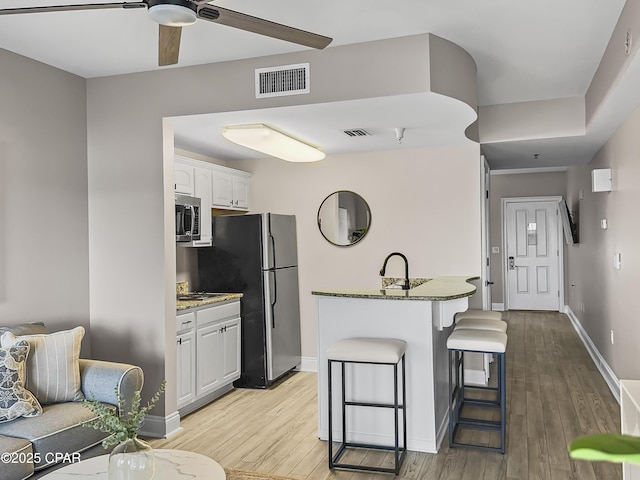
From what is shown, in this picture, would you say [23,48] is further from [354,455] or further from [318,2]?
[354,455]

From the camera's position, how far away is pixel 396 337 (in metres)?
3.58

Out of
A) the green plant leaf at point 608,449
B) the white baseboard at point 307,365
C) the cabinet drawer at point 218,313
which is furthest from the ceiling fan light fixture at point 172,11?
the white baseboard at point 307,365

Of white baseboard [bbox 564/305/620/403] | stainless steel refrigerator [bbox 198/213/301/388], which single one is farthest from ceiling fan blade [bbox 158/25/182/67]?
white baseboard [bbox 564/305/620/403]

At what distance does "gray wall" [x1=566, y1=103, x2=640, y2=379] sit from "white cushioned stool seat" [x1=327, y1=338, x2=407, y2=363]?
191 cm

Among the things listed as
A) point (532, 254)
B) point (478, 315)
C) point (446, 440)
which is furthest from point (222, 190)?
point (532, 254)

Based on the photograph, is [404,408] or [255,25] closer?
[255,25]

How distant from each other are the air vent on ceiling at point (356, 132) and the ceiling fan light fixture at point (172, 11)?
243cm

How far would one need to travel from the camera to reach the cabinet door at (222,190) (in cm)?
517

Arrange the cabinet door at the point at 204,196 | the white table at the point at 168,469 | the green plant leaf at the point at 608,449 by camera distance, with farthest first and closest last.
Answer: the cabinet door at the point at 204,196
the white table at the point at 168,469
the green plant leaf at the point at 608,449

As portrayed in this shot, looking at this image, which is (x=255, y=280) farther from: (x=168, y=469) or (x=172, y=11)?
(x=172, y=11)

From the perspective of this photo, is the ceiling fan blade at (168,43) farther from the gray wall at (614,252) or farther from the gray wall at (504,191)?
the gray wall at (504,191)

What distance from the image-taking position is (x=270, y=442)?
3725mm

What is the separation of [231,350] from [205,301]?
0.68 meters

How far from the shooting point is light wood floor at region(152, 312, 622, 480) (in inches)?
127
